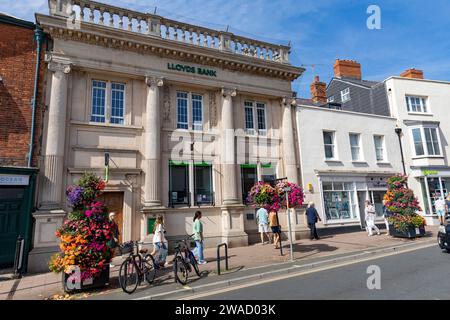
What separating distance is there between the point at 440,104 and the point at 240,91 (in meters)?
17.3

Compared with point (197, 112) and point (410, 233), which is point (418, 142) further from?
point (197, 112)

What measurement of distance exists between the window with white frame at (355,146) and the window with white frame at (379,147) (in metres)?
1.56

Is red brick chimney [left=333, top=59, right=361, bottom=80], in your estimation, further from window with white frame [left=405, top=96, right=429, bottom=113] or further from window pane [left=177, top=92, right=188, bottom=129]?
window pane [left=177, top=92, right=188, bottom=129]

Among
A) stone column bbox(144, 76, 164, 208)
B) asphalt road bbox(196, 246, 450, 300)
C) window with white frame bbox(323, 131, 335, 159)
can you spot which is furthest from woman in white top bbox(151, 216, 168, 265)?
window with white frame bbox(323, 131, 335, 159)

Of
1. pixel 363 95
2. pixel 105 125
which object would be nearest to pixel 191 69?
pixel 105 125

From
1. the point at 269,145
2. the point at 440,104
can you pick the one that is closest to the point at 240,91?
the point at 269,145

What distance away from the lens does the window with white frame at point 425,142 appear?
2023 centimetres

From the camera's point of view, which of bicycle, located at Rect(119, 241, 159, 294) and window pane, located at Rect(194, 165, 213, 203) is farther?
window pane, located at Rect(194, 165, 213, 203)

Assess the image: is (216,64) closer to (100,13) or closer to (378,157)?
(100,13)

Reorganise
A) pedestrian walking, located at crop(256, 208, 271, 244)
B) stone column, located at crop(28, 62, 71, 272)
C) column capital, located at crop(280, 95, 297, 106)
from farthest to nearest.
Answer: column capital, located at crop(280, 95, 297, 106) < pedestrian walking, located at crop(256, 208, 271, 244) < stone column, located at crop(28, 62, 71, 272)

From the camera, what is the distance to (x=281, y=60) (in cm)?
1673

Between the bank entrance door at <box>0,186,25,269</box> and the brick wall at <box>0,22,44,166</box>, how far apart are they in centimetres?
110

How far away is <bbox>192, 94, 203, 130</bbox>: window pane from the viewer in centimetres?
1439

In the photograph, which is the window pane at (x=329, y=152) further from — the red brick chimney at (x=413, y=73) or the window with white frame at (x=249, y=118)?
the red brick chimney at (x=413, y=73)
